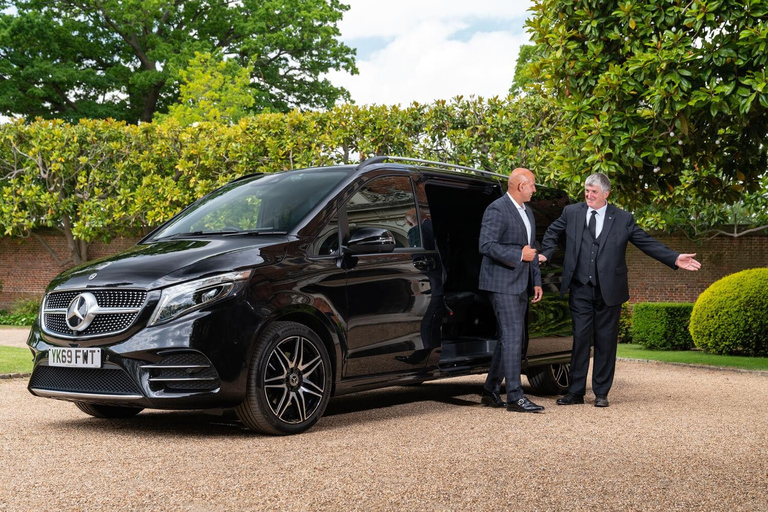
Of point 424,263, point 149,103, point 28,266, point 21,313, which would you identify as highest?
point 149,103

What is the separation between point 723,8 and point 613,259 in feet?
10.5

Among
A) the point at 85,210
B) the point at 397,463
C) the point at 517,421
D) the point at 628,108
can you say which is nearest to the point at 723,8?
the point at 628,108

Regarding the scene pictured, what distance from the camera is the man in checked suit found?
25.3 ft

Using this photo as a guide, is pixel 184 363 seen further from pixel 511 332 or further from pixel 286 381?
pixel 511 332

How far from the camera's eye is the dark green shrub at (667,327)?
58.0 feet

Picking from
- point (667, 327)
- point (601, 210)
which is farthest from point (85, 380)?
point (667, 327)

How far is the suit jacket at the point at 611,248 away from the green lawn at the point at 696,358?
6324 millimetres

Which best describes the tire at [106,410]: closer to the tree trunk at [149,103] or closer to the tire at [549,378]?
the tire at [549,378]

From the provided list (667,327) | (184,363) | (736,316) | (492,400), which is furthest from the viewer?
(667,327)

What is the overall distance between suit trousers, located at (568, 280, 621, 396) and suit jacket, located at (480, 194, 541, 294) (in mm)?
814

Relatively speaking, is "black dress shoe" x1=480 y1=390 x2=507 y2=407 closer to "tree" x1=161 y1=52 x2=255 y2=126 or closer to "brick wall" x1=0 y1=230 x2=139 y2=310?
"tree" x1=161 y1=52 x2=255 y2=126

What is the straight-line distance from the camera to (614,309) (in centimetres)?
832

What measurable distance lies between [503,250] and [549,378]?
2199 mm

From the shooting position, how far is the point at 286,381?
6.32m
